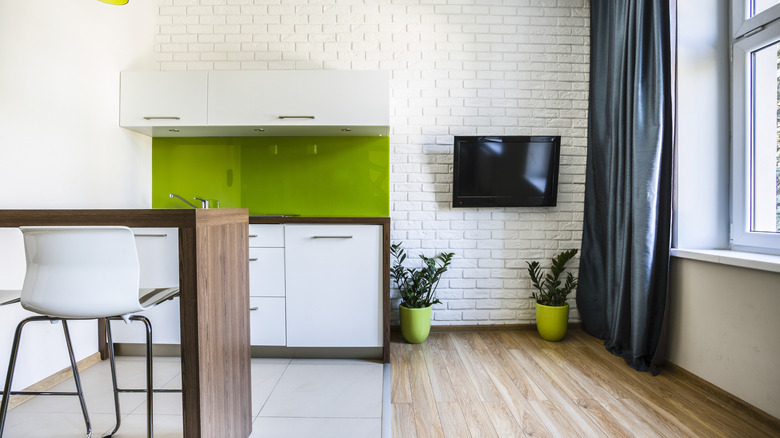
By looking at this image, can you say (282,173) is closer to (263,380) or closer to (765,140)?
(263,380)

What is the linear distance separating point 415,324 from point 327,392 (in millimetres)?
848

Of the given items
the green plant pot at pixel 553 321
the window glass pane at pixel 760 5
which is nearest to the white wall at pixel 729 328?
the green plant pot at pixel 553 321

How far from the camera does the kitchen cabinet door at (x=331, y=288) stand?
7.86 ft

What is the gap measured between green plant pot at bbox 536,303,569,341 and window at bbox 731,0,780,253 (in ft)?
3.40

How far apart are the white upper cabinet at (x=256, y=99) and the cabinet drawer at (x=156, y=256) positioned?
0.77m

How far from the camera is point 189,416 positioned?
1.13 m

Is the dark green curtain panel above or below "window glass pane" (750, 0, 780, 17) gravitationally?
below

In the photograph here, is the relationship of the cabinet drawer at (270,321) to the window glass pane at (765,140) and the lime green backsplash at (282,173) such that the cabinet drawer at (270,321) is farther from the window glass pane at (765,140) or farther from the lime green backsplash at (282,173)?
the window glass pane at (765,140)

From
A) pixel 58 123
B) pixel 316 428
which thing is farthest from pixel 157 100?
pixel 316 428

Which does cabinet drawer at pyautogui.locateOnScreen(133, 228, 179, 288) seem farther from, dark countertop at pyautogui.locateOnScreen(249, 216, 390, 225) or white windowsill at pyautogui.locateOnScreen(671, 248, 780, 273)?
white windowsill at pyautogui.locateOnScreen(671, 248, 780, 273)

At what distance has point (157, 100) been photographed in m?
2.60

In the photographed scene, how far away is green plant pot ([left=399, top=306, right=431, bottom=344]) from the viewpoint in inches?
105

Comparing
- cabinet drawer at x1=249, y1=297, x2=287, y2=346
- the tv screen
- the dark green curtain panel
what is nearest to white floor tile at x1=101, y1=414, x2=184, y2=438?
cabinet drawer at x1=249, y1=297, x2=287, y2=346

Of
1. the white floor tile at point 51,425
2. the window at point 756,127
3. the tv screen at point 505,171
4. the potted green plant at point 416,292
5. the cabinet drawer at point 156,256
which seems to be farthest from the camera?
the tv screen at point 505,171
